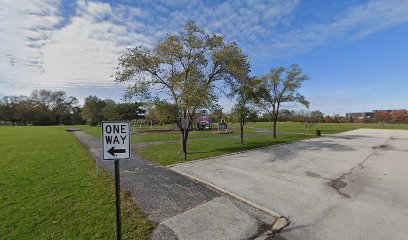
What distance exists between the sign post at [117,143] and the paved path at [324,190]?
3396 mm

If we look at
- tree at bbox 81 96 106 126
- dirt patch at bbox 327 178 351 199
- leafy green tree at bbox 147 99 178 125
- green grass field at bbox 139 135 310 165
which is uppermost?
tree at bbox 81 96 106 126

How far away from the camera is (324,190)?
22.0ft

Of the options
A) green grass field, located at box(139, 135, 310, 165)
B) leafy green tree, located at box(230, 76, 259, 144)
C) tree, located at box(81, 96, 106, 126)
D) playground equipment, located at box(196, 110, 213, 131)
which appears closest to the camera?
green grass field, located at box(139, 135, 310, 165)

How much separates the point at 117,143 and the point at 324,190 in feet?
21.6

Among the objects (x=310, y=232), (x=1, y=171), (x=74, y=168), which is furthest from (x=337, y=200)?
(x=1, y=171)

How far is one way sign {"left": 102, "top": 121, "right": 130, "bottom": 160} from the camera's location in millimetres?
3471

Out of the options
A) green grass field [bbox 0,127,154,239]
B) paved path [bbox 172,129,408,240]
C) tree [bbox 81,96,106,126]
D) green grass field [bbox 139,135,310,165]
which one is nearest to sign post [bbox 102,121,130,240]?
green grass field [bbox 0,127,154,239]

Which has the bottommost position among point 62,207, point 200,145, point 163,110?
point 62,207

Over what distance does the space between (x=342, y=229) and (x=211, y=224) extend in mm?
2778

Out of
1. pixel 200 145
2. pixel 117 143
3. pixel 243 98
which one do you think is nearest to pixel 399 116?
pixel 243 98

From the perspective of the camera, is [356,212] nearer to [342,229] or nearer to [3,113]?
[342,229]

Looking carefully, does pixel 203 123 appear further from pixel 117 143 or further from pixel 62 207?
pixel 117 143

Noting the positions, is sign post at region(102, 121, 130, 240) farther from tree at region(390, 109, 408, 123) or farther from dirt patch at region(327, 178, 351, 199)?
tree at region(390, 109, 408, 123)

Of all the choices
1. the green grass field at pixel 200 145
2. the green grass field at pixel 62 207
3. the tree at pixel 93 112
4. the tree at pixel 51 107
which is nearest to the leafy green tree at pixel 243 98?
the green grass field at pixel 200 145
